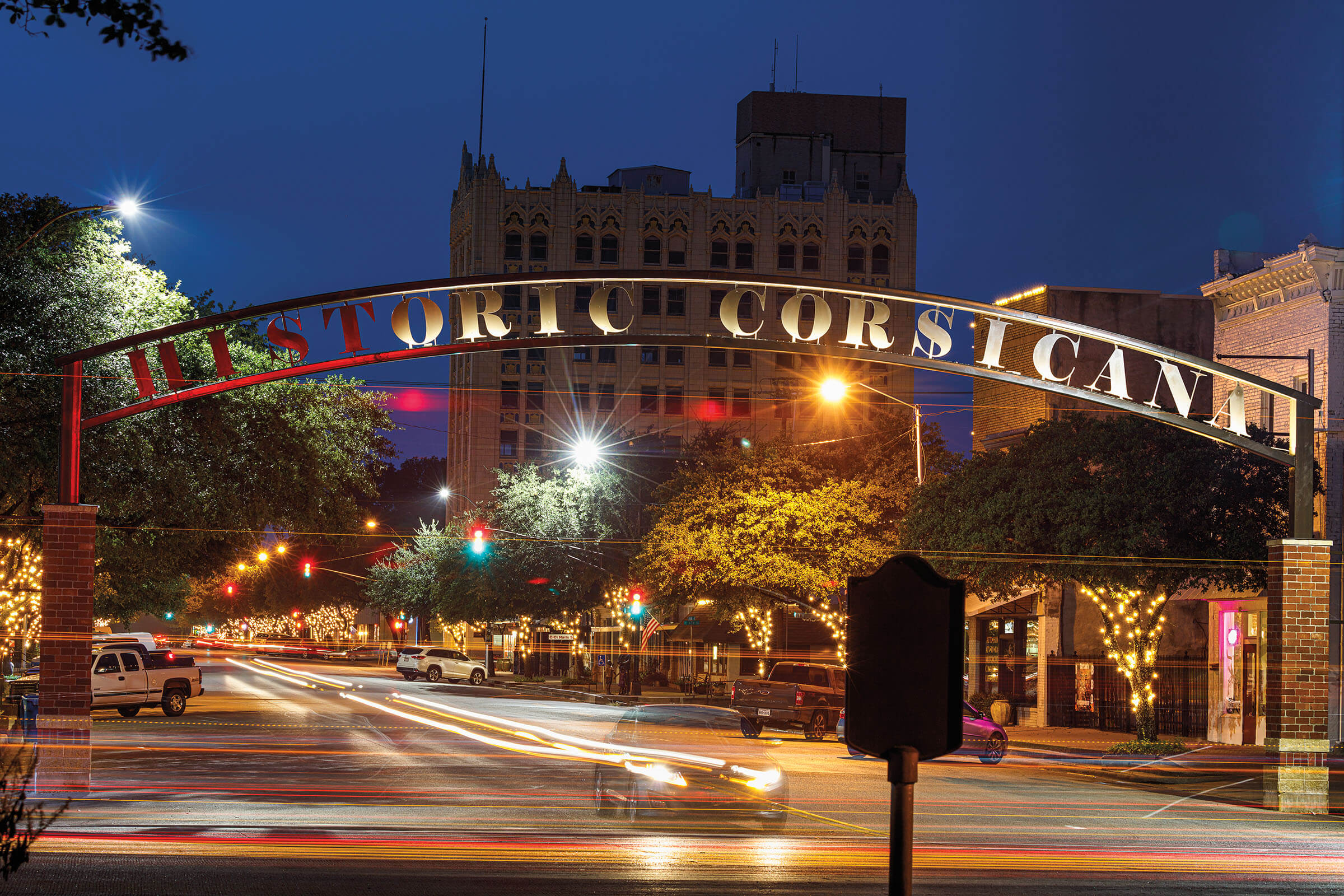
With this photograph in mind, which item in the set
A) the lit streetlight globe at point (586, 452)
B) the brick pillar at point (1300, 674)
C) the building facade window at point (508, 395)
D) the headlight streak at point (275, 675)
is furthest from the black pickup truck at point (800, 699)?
the building facade window at point (508, 395)

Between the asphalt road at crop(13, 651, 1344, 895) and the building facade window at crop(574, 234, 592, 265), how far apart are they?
82246 millimetres

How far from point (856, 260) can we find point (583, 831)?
9836 cm

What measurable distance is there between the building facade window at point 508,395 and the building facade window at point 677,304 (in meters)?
13.6

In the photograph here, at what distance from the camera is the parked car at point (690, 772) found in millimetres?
15844

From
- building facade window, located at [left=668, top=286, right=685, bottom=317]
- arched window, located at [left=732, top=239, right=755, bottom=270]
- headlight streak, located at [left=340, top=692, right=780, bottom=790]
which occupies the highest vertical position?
arched window, located at [left=732, top=239, right=755, bottom=270]

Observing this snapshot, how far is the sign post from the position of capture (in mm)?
5129

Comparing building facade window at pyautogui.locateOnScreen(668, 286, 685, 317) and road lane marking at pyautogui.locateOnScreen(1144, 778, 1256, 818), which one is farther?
building facade window at pyautogui.locateOnScreen(668, 286, 685, 317)

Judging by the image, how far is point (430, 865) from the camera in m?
12.8

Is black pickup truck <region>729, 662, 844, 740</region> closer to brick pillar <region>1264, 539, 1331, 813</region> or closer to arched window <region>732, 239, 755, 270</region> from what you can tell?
brick pillar <region>1264, 539, 1331, 813</region>

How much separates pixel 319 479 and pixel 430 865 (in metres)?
23.0

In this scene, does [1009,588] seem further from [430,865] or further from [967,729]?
[430,865]

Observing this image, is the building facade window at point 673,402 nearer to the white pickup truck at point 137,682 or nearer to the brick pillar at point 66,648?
the white pickup truck at point 137,682

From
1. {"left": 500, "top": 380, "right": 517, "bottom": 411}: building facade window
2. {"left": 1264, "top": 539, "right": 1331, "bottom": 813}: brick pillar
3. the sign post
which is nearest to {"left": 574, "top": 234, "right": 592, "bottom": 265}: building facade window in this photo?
{"left": 500, "top": 380, "right": 517, "bottom": 411}: building facade window

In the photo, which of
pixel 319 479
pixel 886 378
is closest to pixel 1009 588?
pixel 319 479
